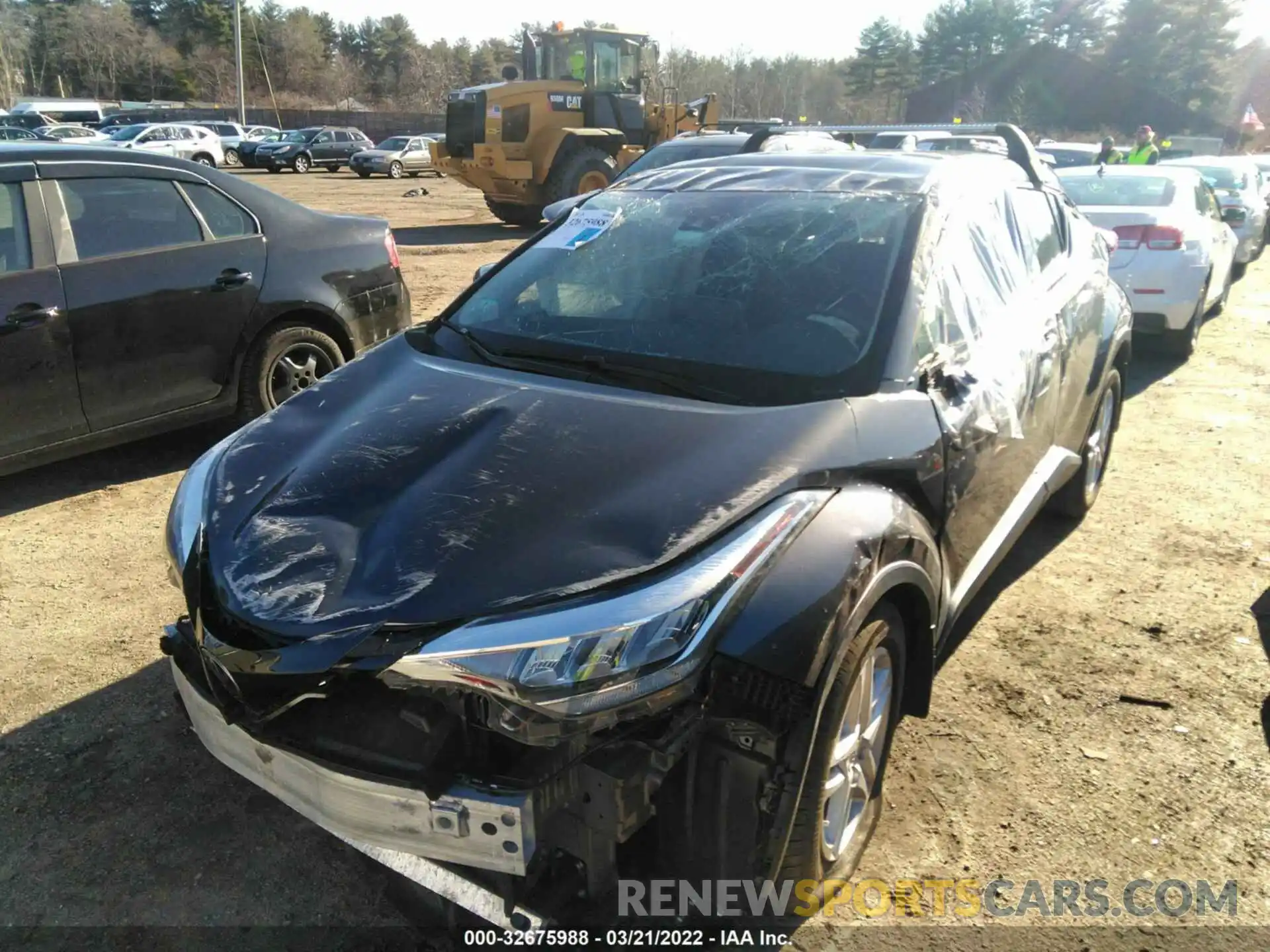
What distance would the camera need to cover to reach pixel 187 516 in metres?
2.49

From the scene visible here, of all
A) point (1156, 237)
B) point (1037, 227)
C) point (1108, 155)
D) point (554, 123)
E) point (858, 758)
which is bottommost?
point (858, 758)

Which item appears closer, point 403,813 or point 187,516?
point 403,813

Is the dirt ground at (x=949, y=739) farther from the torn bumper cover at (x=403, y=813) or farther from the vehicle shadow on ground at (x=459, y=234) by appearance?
the vehicle shadow on ground at (x=459, y=234)

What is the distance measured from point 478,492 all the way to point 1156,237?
6.99 m

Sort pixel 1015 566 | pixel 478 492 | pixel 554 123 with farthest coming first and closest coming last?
1. pixel 554 123
2. pixel 1015 566
3. pixel 478 492

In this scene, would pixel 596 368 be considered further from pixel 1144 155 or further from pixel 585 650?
pixel 1144 155

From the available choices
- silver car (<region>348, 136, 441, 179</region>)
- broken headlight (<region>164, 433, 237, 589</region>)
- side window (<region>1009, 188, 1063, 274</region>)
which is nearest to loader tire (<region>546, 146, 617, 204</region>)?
side window (<region>1009, 188, 1063, 274</region>)

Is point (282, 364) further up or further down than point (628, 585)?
further down

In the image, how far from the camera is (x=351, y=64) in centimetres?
8325

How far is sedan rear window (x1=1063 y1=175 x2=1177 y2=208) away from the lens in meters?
8.07

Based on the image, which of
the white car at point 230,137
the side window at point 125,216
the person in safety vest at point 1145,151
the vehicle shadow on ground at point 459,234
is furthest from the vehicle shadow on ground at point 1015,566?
the white car at point 230,137

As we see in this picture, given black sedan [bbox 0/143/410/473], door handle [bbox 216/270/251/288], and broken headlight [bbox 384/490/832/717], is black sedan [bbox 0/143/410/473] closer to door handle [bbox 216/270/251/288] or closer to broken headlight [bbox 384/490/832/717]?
door handle [bbox 216/270/251/288]

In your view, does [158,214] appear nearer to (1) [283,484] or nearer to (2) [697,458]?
(1) [283,484]

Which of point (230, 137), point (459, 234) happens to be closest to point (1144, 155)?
point (459, 234)
